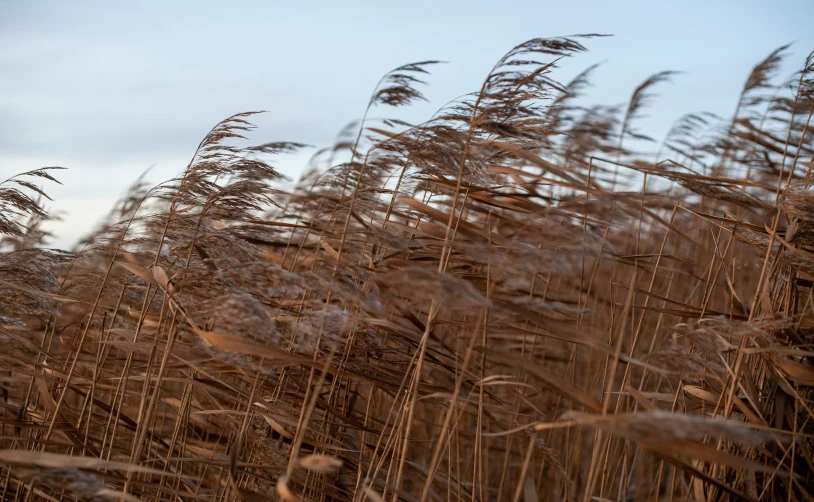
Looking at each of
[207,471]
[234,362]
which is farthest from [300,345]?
[207,471]

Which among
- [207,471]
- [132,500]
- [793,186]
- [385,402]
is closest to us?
[132,500]

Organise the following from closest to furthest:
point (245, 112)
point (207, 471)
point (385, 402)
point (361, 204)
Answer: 1. point (245, 112)
2. point (361, 204)
3. point (207, 471)
4. point (385, 402)

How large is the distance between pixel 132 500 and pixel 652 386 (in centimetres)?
326

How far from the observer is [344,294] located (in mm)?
1597

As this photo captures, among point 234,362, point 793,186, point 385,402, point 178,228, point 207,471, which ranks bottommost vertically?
point 207,471

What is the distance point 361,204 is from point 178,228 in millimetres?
705

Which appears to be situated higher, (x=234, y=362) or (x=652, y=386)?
(x=234, y=362)

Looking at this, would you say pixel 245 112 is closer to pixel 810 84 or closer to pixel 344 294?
pixel 344 294

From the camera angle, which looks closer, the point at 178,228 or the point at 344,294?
the point at 344,294

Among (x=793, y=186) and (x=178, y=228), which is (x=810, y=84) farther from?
(x=178, y=228)

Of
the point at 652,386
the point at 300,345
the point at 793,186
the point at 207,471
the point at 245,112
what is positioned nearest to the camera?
the point at 300,345

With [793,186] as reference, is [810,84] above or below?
above

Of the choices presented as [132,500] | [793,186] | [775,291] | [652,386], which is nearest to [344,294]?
[132,500]

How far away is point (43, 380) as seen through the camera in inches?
87.4
